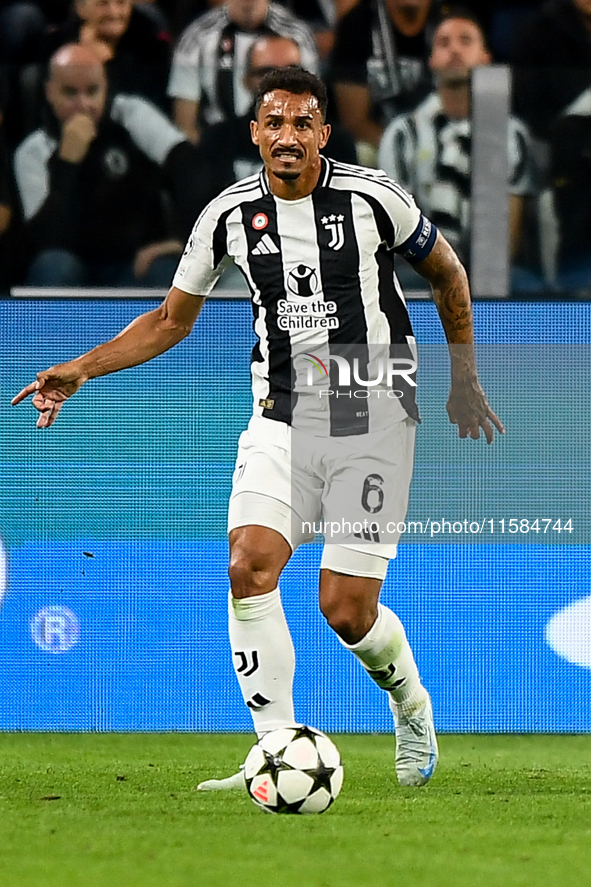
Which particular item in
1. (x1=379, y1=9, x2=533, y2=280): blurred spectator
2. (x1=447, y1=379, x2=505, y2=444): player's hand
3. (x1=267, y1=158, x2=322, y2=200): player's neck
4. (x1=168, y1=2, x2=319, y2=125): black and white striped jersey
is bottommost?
(x1=447, y1=379, x2=505, y2=444): player's hand

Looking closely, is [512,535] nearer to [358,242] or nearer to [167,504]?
[167,504]

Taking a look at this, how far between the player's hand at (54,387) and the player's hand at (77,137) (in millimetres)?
1791

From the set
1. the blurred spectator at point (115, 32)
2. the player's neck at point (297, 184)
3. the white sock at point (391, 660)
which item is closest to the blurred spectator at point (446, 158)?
the player's neck at point (297, 184)

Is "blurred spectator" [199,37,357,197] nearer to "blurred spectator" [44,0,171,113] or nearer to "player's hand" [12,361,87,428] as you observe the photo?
"blurred spectator" [44,0,171,113]

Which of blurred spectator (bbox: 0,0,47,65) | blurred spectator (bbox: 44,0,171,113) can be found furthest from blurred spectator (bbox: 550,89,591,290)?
blurred spectator (bbox: 0,0,47,65)

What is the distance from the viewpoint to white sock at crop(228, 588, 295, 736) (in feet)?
13.0

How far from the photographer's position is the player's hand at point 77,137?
575 cm

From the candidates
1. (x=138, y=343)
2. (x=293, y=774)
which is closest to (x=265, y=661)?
(x=293, y=774)

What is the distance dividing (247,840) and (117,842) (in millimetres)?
313

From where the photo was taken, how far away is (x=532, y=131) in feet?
19.0

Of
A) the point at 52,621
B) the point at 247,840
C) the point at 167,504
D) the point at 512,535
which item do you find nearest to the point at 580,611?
the point at 512,535

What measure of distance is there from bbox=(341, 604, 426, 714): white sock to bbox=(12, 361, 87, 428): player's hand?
1.10 meters

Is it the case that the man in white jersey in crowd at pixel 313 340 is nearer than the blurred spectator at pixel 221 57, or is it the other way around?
the man in white jersey in crowd at pixel 313 340

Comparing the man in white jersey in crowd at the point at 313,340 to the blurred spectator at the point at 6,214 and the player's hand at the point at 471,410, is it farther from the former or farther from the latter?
the blurred spectator at the point at 6,214
